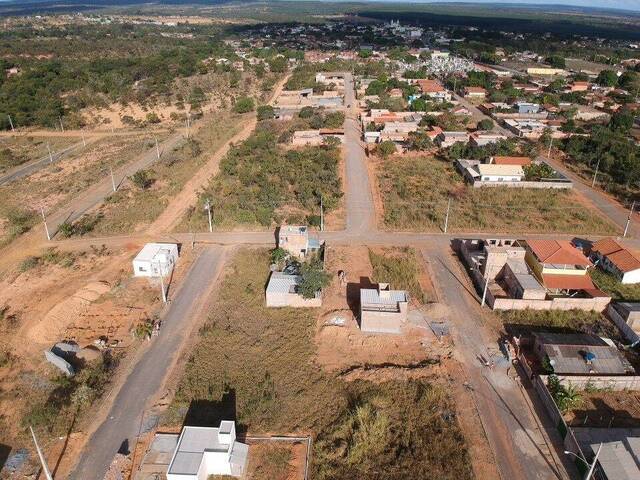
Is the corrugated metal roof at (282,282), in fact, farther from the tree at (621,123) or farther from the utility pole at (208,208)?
the tree at (621,123)

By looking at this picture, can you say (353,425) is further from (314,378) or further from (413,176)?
(413,176)

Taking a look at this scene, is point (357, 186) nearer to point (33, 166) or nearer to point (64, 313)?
point (64, 313)

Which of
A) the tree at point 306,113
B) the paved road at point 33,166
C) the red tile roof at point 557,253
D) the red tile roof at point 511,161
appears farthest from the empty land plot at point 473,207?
the paved road at point 33,166

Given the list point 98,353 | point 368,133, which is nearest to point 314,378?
point 98,353

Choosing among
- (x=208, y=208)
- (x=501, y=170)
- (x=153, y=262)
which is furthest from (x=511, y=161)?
(x=153, y=262)

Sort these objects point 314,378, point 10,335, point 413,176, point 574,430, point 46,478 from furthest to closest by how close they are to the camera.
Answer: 1. point 413,176
2. point 10,335
3. point 314,378
4. point 574,430
5. point 46,478

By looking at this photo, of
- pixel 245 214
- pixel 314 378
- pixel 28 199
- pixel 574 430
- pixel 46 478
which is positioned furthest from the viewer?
pixel 28 199
